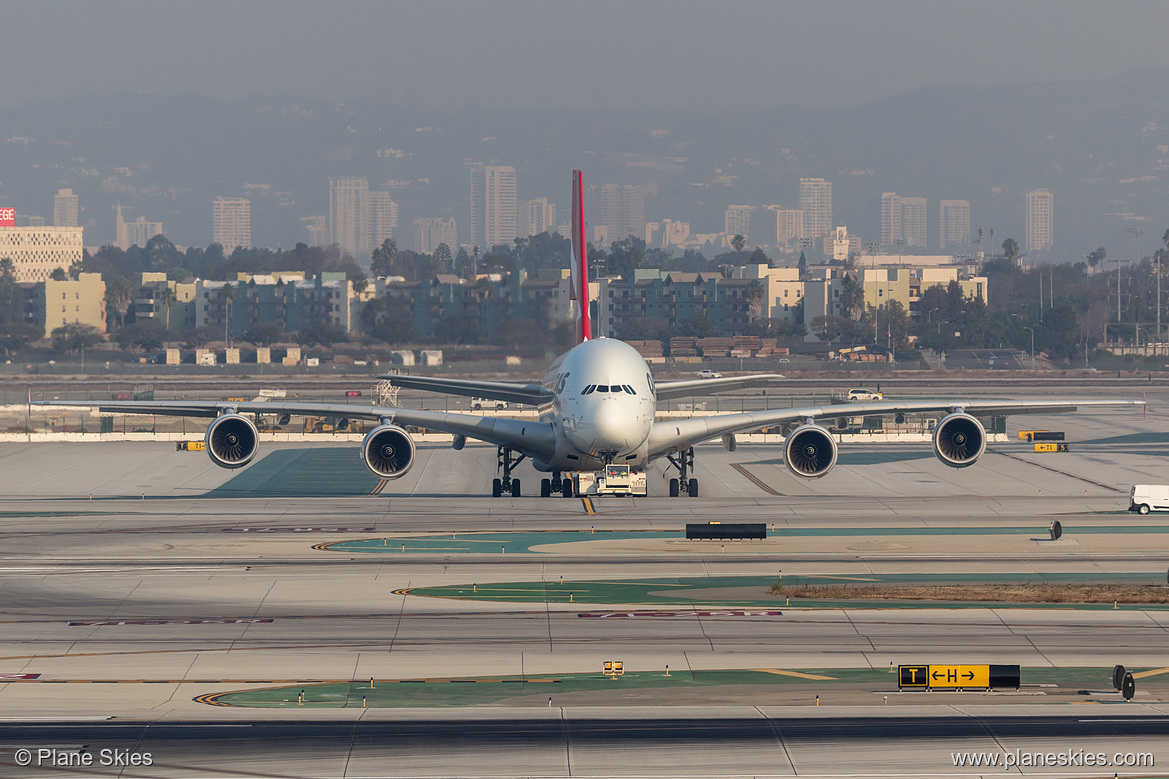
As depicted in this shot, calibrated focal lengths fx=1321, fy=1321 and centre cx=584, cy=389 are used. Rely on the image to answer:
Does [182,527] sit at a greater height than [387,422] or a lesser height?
lesser

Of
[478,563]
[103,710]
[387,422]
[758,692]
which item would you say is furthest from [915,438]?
[103,710]

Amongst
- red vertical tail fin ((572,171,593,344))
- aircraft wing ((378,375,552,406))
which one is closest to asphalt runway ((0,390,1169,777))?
aircraft wing ((378,375,552,406))

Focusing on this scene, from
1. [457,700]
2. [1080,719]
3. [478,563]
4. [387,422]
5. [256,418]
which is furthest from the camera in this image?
[256,418]

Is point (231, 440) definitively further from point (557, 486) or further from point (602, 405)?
point (602, 405)

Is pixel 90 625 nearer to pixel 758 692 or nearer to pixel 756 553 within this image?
pixel 758 692

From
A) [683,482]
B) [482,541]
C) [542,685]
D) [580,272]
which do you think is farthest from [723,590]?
[580,272]

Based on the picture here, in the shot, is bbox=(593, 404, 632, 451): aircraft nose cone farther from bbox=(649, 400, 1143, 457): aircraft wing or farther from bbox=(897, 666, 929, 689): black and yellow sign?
bbox=(897, 666, 929, 689): black and yellow sign

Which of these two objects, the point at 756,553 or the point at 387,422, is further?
the point at 387,422
